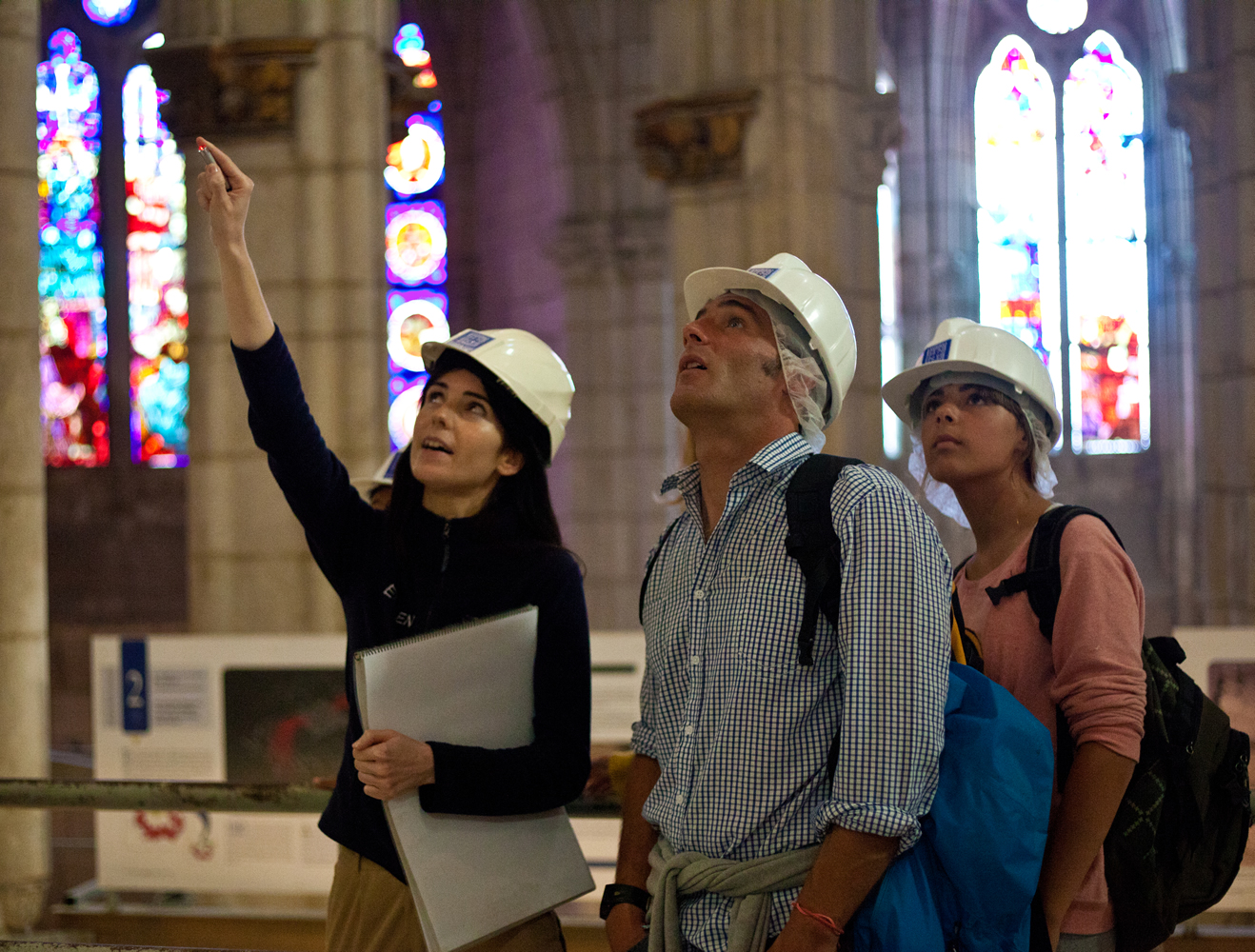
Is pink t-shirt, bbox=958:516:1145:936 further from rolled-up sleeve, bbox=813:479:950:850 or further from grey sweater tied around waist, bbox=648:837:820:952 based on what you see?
grey sweater tied around waist, bbox=648:837:820:952

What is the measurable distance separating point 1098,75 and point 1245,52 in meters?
10.4

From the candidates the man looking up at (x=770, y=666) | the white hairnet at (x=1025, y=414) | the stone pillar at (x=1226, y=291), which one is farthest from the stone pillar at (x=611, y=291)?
the man looking up at (x=770, y=666)

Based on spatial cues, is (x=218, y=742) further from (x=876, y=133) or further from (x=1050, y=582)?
(x=876, y=133)

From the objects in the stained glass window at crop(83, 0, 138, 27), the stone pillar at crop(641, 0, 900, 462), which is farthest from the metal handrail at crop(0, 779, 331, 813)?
the stained glass window at crop(83, 0, 138, 27)

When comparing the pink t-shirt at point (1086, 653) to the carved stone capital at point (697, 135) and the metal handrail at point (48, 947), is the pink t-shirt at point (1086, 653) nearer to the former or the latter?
the metal handrail at point (48, 947)

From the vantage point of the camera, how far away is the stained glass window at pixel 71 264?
14477 mm

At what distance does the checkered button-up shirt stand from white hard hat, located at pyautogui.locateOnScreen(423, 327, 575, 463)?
47 cm

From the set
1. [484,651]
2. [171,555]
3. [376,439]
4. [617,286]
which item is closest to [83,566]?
[171,555]

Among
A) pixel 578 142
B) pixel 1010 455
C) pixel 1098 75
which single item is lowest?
pixel 1010 455

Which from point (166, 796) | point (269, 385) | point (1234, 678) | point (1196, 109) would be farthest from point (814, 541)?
point (1196, 109)

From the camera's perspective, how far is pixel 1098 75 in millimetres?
16969

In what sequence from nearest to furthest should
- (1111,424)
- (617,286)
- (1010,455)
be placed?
(1010,455)
(617,286)
(1111,424)

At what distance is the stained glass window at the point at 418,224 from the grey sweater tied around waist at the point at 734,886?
44.1 ft

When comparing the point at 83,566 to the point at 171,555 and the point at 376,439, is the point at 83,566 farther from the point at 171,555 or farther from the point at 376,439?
the point at 376,439
